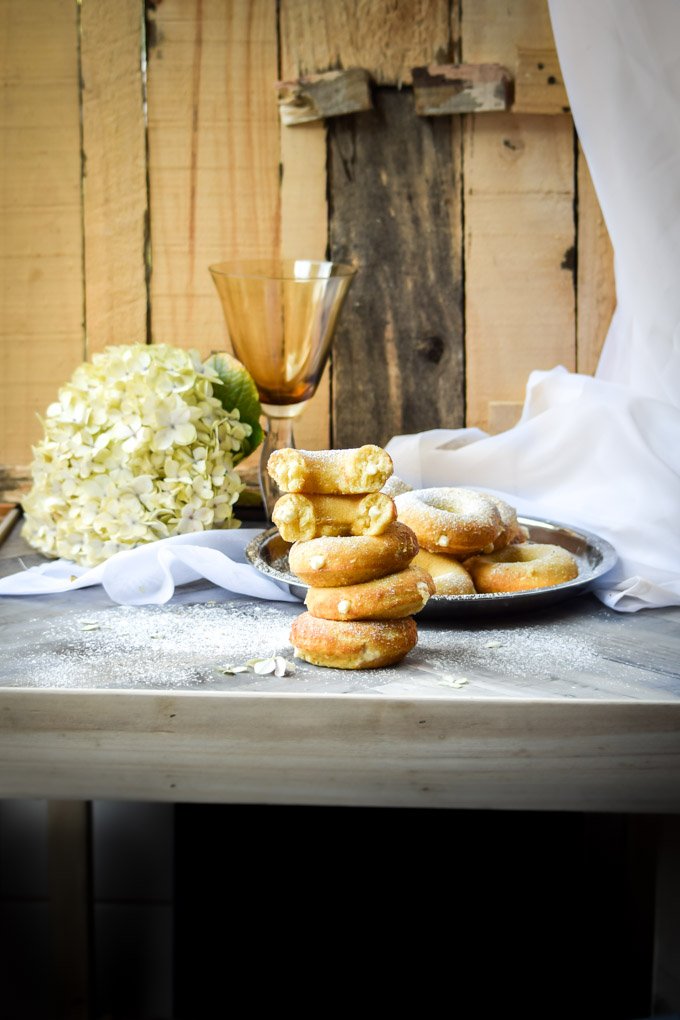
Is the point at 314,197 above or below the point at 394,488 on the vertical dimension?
above

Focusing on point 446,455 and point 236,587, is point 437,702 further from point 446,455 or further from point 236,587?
point 446,455

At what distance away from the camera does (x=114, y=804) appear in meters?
1.45

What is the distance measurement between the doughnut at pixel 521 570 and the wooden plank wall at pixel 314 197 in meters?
0.49

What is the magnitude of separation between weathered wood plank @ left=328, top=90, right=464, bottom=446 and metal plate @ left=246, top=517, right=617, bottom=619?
1.20 ft

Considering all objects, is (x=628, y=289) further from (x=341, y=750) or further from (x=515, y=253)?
(x=341, y=750)

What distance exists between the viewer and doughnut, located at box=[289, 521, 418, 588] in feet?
2.39

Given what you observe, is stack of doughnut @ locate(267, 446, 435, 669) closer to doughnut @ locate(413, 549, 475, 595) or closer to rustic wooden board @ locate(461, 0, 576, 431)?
doughnut @ locate(413, 549, 475, 595)

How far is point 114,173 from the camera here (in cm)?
136

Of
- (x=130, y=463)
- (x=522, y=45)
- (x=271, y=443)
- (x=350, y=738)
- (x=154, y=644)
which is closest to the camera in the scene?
(x=350, y=738)

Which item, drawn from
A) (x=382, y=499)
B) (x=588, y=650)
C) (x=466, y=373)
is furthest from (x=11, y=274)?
(x=588, y=650)

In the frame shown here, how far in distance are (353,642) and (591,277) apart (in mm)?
791

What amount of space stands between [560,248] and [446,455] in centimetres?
35

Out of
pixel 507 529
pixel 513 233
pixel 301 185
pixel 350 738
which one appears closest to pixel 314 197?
pixel 301 185

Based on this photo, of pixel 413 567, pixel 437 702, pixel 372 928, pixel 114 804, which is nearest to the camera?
pixel 437 702
